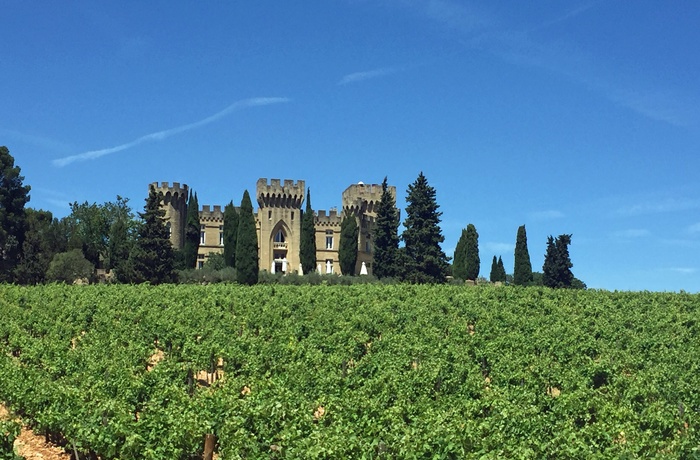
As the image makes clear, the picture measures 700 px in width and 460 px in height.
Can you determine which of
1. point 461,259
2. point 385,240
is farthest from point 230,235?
point 461,259

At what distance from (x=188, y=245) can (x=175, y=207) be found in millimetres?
5167

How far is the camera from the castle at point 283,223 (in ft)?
217

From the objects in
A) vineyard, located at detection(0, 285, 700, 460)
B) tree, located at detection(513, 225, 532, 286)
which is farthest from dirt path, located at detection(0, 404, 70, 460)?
tree, located at detection(513, 225, 532, 286)

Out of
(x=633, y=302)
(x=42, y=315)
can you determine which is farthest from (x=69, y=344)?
(x=633, y=302)

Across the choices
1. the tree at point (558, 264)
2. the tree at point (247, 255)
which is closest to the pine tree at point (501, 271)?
the tree at point (558, 264)

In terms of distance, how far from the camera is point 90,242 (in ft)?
216

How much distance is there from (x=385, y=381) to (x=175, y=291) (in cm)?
1856

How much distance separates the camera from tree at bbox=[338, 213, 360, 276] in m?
63.4

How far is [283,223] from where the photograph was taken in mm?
66812

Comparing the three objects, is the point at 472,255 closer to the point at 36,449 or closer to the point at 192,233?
the point at 192,233

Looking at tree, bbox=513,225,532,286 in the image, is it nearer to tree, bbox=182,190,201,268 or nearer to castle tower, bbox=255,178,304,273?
castle tower, bbox=255,178,304,273

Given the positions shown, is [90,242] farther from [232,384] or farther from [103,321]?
[232,384]

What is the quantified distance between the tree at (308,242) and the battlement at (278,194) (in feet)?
8.85

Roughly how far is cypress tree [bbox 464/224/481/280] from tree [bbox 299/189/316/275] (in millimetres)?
13728
